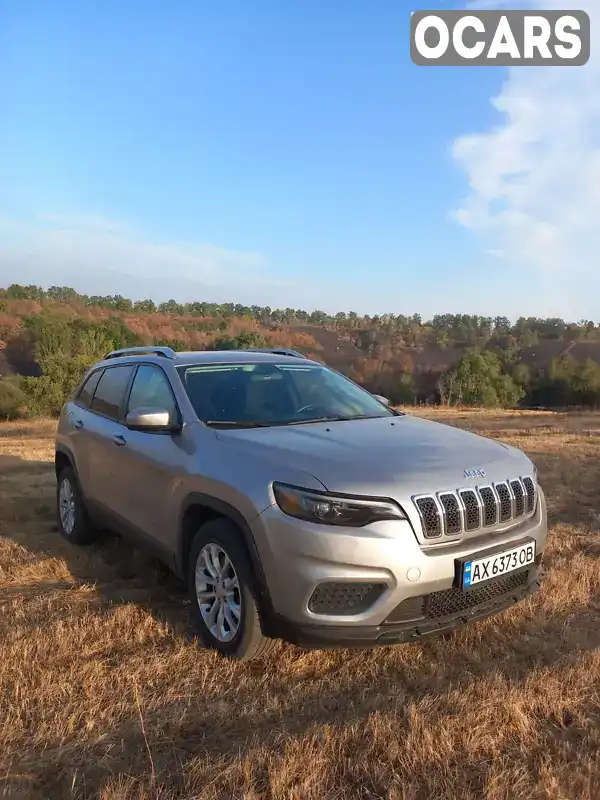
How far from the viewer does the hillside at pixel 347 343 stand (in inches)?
1921

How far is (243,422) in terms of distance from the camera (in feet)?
12.8

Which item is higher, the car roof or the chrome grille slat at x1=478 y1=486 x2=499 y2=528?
the car roof

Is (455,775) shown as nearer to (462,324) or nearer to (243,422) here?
(243,422)

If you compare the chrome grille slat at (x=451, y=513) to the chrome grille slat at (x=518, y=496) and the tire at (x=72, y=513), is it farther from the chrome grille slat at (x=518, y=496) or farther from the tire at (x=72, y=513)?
the tire at (x=72, y=513)

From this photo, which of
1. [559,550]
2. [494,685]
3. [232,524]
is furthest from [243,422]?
[559,550]

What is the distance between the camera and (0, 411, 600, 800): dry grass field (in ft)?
7.60

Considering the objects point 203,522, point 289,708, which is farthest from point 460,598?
point 203,522

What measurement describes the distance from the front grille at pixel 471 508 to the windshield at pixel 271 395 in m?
1.26

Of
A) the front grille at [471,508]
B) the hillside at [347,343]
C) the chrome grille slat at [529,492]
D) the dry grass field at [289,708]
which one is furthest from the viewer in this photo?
the hillside at [347,343]

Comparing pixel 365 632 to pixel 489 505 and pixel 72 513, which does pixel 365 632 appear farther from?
pixel 72 513

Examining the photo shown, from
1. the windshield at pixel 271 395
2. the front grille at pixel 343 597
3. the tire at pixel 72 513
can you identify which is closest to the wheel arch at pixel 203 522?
the front grille at pixel 343 597

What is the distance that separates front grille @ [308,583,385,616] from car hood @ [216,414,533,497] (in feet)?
1.42

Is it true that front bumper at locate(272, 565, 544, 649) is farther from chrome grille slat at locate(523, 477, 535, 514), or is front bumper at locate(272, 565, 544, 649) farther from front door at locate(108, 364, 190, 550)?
front door at locate(108, 364, 190, 550)

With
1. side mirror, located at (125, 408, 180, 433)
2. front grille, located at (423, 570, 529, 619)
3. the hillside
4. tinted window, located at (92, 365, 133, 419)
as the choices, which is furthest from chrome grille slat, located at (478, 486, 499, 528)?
the hillside
